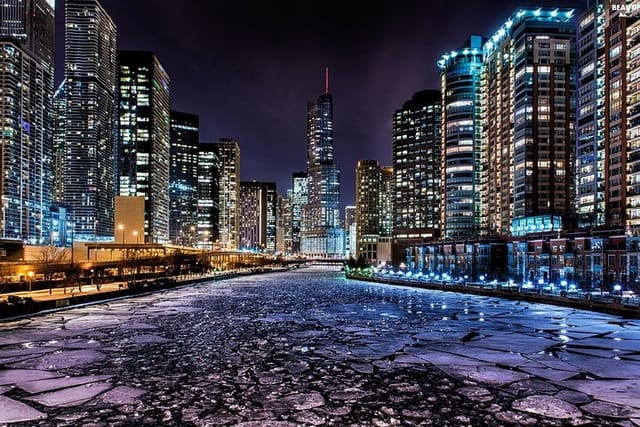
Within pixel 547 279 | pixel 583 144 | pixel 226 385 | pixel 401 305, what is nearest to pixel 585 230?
pixel 547 279

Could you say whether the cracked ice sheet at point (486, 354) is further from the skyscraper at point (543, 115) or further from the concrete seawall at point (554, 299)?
the skyscraper at point (543, 115)

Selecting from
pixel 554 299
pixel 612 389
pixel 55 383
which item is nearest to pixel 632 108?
pixel 554 299

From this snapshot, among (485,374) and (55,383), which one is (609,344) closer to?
(485,374)

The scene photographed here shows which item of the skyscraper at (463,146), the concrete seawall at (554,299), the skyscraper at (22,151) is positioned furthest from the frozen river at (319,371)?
the skyscraper at (22,151)

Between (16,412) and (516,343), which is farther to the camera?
(516,343)

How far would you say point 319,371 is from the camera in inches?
734

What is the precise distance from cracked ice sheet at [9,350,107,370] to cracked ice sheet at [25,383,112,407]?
142 inches

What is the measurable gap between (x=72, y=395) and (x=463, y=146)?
156m

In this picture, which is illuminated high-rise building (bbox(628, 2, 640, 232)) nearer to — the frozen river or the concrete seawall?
the concrete seawall

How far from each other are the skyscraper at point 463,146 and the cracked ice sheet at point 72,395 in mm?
151677

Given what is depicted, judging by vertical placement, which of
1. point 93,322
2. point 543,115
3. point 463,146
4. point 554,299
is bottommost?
point 554,299

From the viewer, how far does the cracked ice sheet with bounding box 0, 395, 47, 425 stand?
512 inches

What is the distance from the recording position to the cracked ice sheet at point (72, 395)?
47.7ft

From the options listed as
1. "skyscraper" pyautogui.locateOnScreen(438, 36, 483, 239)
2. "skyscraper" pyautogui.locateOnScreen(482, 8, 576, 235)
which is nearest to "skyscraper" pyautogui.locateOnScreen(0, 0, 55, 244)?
"skyscraper" pyautogui.locateOnScreen(438, 36, 483, 239)
